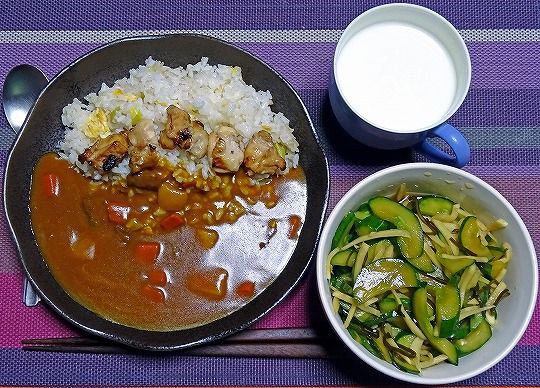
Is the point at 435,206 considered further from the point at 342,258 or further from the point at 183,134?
the point at 183,134

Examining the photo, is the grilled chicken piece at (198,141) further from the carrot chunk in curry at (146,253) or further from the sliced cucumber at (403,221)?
the sliced cucumber at (403,221)

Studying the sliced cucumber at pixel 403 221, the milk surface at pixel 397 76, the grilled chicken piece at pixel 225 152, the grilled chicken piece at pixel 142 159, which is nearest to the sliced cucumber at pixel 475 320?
the sliced cucumber at pixel 403 221

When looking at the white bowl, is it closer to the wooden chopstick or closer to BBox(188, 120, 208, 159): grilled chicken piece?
the wooden chopstick

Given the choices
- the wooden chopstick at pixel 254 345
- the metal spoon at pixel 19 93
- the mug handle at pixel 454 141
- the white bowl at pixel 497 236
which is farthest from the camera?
the metal spoon at pixel 19 93

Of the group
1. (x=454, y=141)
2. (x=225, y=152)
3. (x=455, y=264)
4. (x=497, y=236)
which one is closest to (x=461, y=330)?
(x=455, y=264)

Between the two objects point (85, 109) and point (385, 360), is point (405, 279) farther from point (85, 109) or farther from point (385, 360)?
point (85, 109)

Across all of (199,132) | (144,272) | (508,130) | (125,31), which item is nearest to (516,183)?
(508,130)
